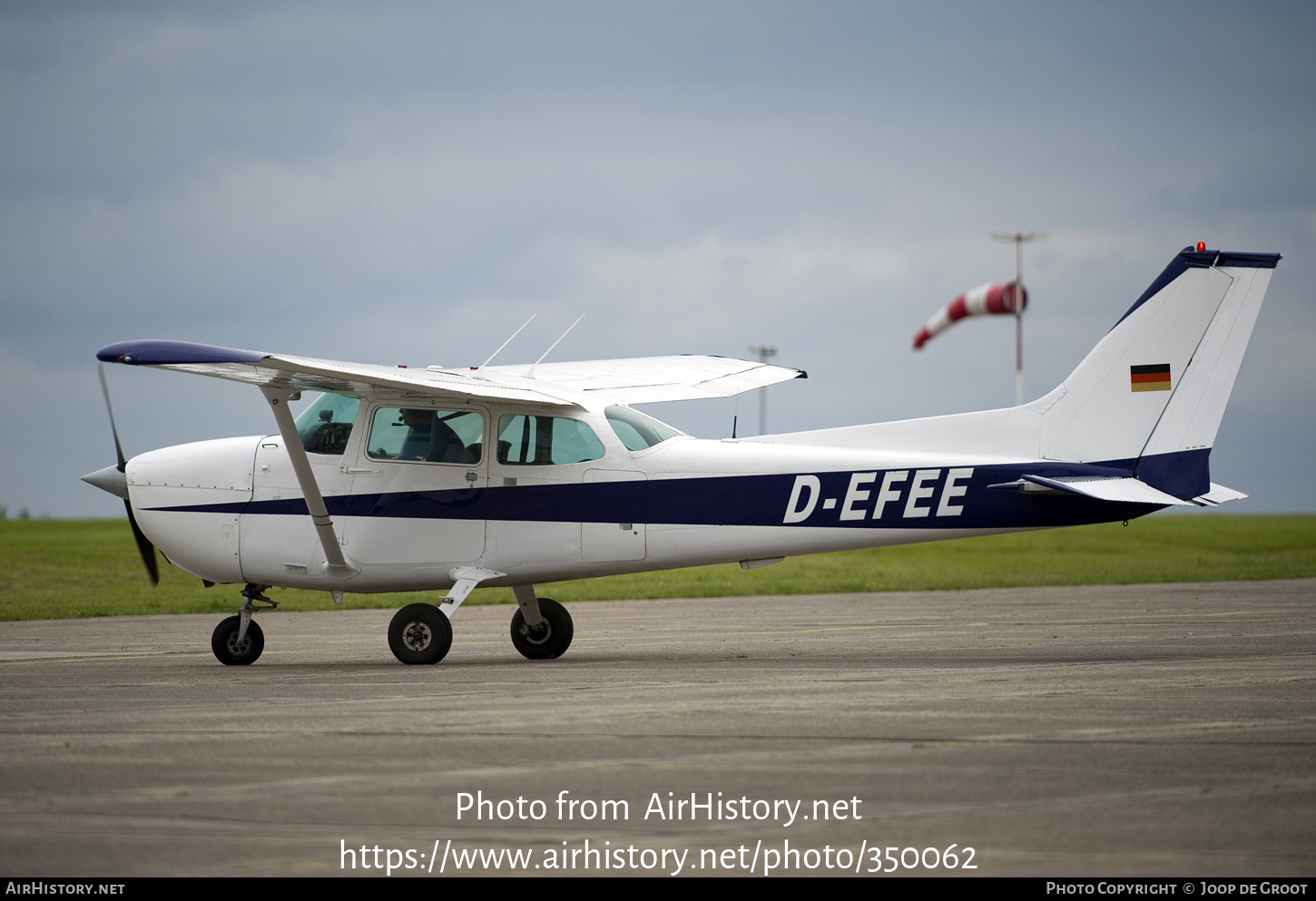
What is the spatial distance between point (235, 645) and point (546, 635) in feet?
10.7

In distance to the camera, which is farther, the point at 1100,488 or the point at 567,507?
the point at 567,507

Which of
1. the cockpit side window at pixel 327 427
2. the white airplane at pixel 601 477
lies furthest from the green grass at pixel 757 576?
the cockpit side window at pixel 327 427

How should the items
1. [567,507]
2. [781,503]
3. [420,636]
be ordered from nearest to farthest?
[781,503], [420,636], [567,507]

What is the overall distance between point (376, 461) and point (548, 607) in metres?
2.45

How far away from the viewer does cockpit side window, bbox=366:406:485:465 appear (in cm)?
1323

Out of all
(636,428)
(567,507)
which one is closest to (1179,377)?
(636,428)

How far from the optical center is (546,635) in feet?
45.7

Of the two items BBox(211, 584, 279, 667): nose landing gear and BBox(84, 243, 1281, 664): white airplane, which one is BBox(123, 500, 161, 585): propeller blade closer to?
BBox(84, 243, 1281, 664): white airplane

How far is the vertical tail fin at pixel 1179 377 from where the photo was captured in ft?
40.1

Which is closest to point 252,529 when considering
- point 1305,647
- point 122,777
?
point 122,777

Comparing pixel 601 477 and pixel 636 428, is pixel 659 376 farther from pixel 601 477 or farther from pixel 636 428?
pixel 601 477

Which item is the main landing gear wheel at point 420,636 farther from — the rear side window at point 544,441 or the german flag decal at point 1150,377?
the german flag decal at point 1150,377

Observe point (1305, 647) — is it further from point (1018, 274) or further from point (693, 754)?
point (1018, 274)

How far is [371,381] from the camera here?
11914mm
